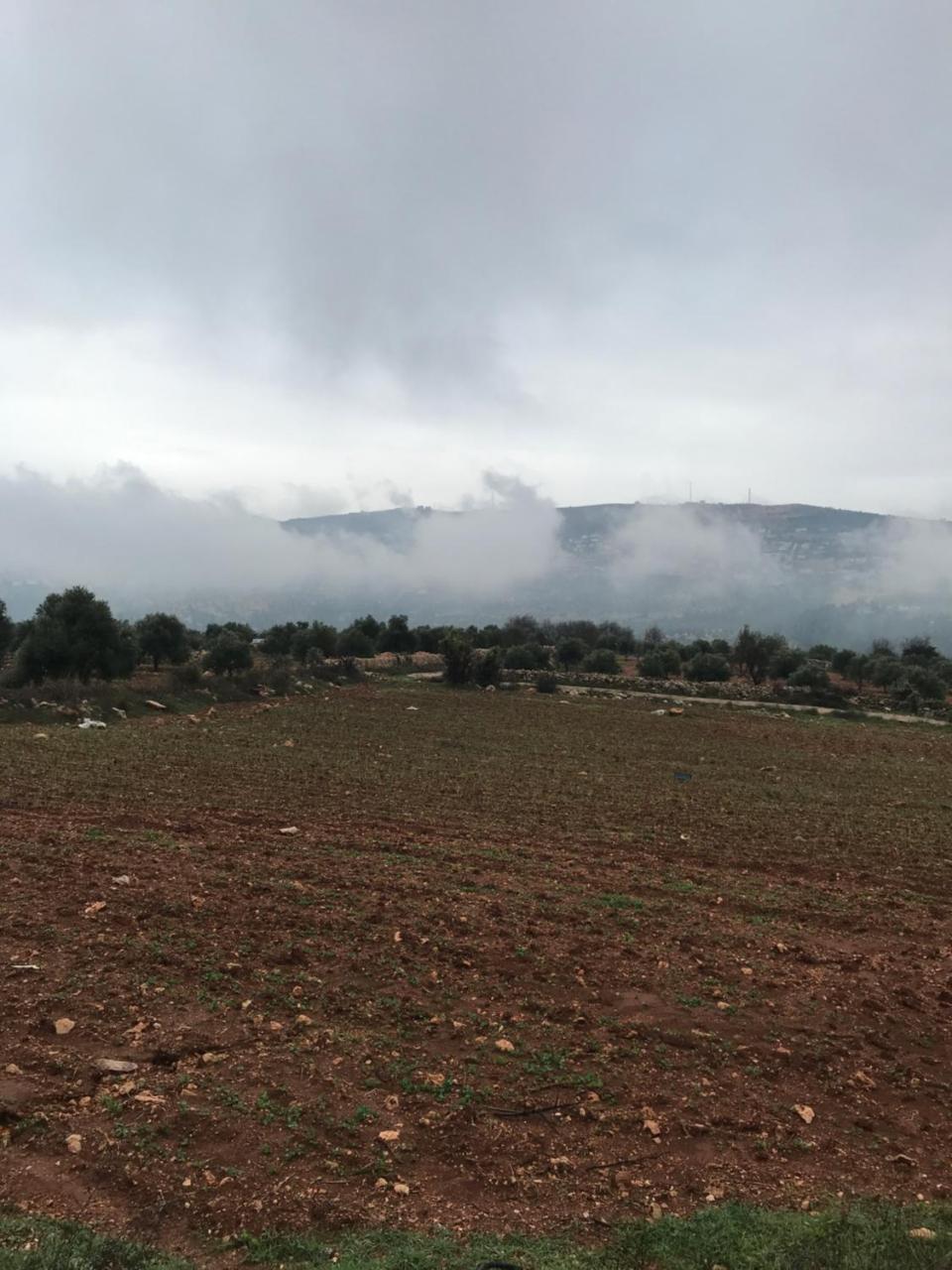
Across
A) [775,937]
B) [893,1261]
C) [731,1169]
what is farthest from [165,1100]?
[775,937]

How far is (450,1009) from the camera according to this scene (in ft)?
22.9

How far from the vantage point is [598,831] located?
14305 mm

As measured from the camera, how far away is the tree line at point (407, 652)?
3522 centimetres

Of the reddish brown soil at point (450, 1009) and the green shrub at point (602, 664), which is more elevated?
the green shrub at point (602, 664)

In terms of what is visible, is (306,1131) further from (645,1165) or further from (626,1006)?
(626,1006)

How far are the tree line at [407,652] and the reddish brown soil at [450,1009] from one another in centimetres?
2222

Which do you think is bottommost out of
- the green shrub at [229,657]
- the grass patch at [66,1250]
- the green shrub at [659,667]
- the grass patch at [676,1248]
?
the grass patch at [676,1248]

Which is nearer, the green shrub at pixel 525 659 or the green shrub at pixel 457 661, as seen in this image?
the green shrub at pixel 457 661

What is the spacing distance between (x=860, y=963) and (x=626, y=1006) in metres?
3.47

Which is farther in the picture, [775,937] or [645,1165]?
[775,937]

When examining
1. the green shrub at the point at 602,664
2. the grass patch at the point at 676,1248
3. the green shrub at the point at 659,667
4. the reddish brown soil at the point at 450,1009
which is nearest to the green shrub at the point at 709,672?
the green shrub at the point at 659,667

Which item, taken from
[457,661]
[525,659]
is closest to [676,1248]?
[457,661]

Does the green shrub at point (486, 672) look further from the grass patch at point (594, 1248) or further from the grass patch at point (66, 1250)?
the grass patch at point (66, 1250)

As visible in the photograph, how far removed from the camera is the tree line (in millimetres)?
35219
